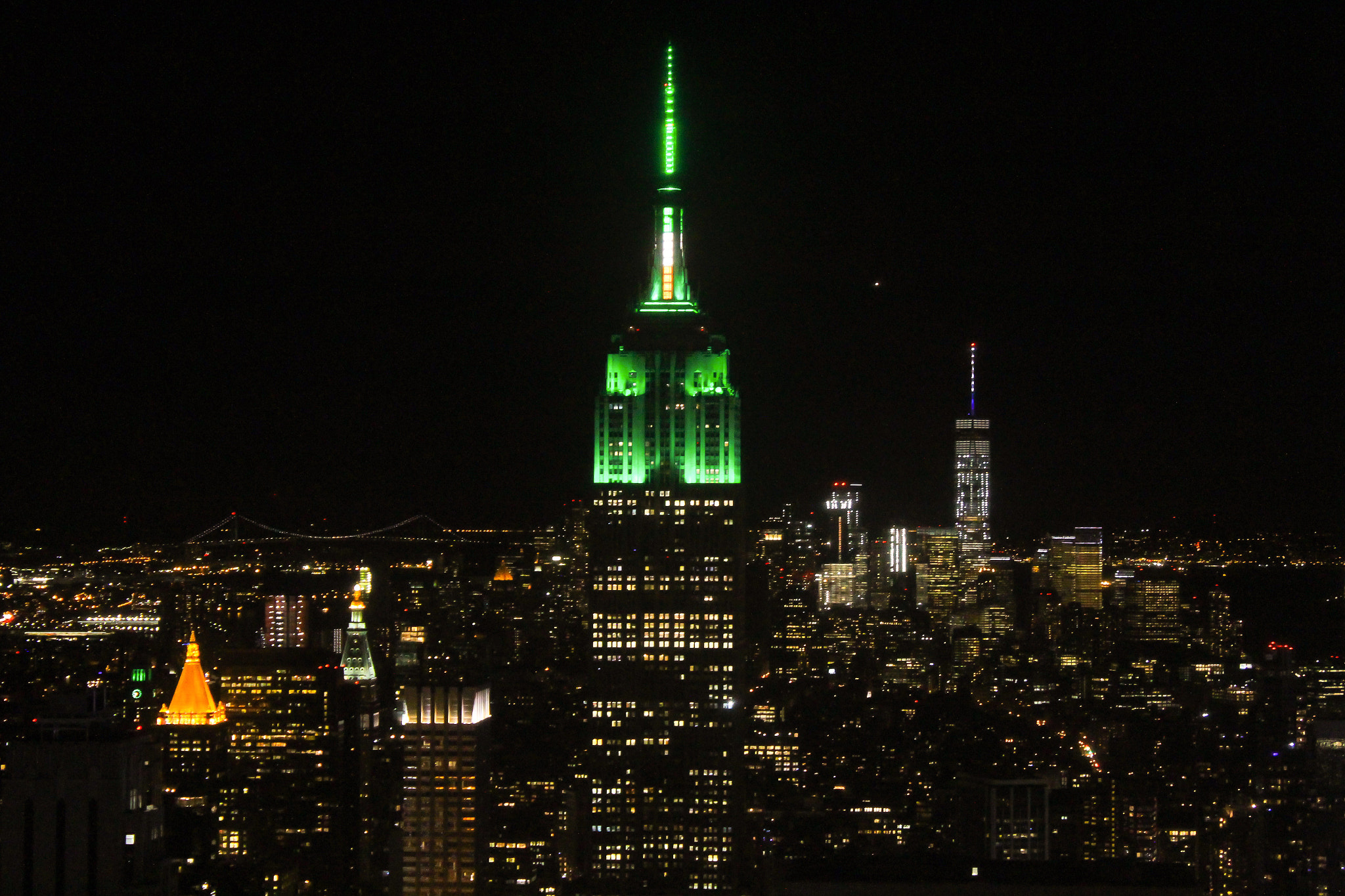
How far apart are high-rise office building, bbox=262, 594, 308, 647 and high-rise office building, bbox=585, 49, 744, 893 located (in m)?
3.31

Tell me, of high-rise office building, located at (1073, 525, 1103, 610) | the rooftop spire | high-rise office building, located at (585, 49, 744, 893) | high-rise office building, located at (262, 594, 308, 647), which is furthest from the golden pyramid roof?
high-rise office building, located at (1073, 525, 1103, 610)

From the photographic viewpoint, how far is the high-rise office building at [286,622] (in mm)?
15609

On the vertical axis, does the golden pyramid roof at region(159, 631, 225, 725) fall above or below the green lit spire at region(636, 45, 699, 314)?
below

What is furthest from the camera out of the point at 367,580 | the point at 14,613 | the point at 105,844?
the point at 367,580

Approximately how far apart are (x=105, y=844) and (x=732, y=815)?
7.27 meters

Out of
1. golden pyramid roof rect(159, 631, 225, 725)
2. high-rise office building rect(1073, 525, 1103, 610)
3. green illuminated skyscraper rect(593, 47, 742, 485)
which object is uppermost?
green illuminated skyscraper rect(593, 47, 742, 485)

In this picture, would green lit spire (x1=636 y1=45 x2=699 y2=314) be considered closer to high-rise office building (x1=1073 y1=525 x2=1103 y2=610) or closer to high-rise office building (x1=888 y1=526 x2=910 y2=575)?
high-rise office building (x1=1073 y1=525 x2=1103 y2=610)

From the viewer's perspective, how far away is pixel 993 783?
48.4 feet

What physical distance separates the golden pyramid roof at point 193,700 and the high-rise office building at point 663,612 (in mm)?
2975

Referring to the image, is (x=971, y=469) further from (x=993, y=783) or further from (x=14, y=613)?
(x=14, y=613)

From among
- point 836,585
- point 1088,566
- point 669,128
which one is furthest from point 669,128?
point 836,585

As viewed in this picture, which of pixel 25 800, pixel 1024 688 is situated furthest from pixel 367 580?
pixel 25 800

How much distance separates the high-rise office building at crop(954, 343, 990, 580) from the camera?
44.1 feet

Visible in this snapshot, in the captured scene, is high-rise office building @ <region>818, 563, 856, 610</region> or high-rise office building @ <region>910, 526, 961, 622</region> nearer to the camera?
high-rise office building @ <region>910, 526, 961, 622</region>
